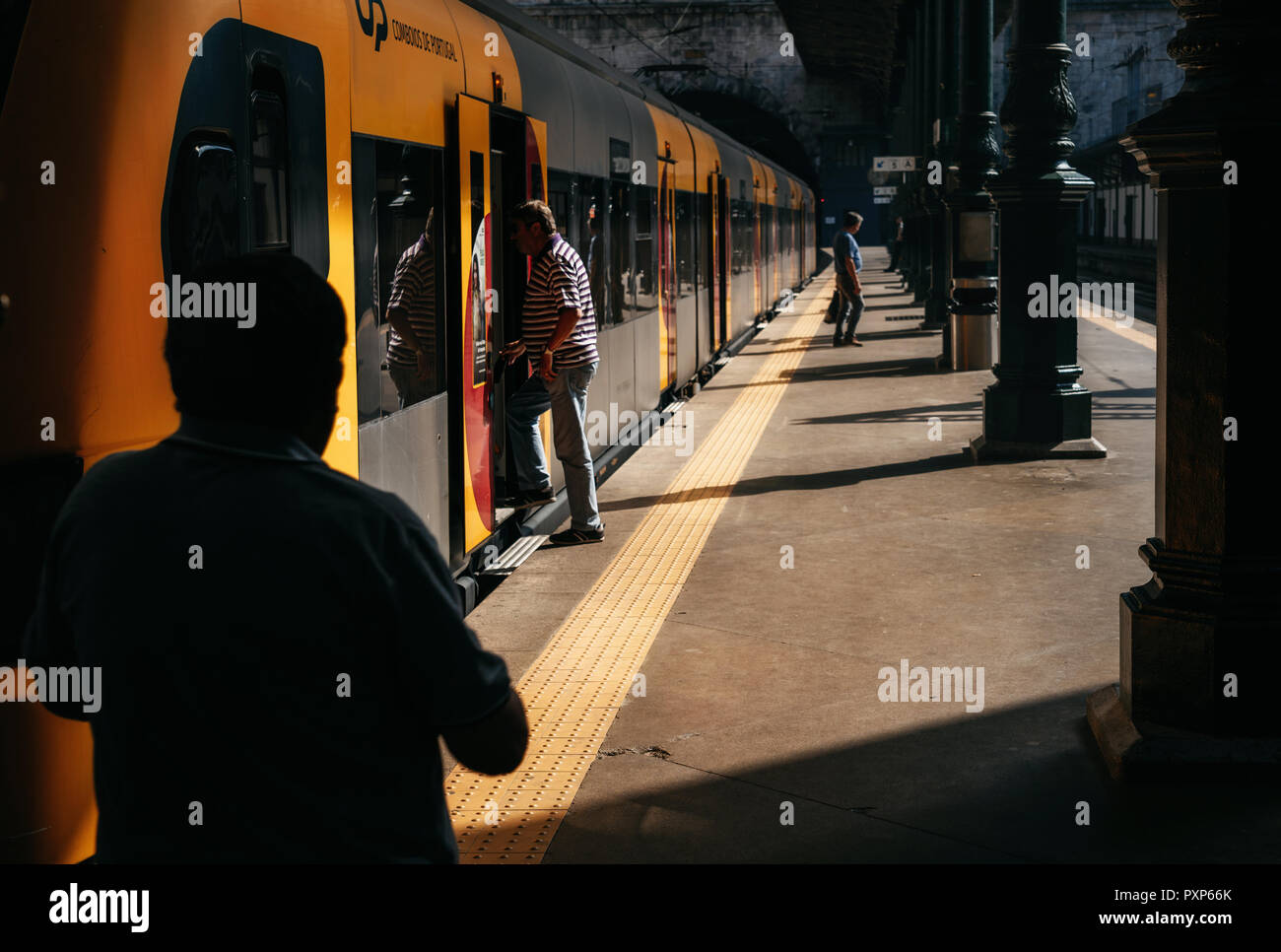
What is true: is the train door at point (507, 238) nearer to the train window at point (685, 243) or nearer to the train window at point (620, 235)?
the train window at point (620, 235)

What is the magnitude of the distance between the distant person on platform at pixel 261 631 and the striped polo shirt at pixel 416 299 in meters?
3.68

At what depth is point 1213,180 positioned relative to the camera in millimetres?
4328

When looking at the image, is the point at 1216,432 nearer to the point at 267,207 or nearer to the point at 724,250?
the point at 267,207

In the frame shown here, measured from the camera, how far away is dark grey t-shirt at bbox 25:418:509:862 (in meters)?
1.74

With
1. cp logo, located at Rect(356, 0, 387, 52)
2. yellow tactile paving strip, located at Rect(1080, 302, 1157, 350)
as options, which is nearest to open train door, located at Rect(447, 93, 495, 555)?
cp logo, located at Rect(356, 0, 387, 52)

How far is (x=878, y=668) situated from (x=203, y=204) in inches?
112

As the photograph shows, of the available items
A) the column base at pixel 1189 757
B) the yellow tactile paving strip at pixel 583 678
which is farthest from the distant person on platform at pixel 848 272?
the column base at pixel 1189 757

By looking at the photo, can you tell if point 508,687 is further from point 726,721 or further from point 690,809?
point 726,721

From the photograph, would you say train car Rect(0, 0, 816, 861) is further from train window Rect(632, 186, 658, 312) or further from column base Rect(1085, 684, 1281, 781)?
column base Rect(1085, 684, 1281, 781)

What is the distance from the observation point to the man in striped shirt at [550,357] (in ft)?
23.4

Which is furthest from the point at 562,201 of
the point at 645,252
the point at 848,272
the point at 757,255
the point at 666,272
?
the point at 757,255

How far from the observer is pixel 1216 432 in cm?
434
